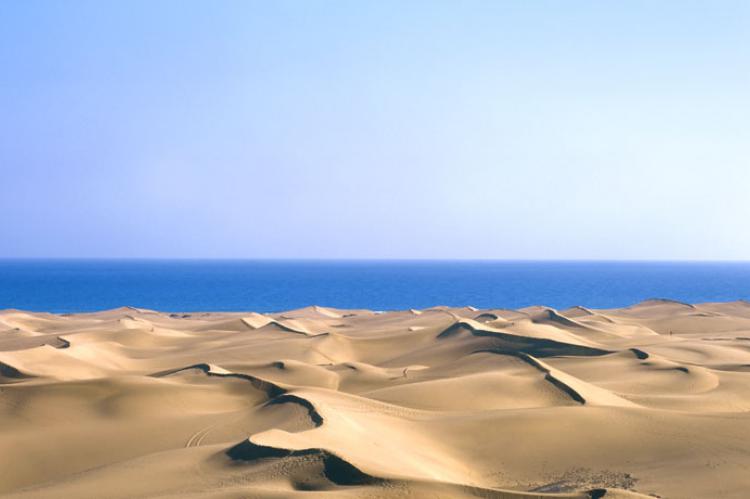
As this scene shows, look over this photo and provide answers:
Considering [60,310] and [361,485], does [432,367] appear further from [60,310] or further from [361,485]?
[60,310]

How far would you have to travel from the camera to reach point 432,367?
22.7m

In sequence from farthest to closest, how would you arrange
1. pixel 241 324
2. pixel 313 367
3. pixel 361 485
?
1. pixel 241 324
2. pixel 313 367
3. pixel 361 485

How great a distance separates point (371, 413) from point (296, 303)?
7602cm

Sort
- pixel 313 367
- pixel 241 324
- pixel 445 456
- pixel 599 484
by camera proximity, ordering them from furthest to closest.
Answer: pixel 241 324 < pixel 313 367 < pixel 445 456 < pixel 599 484

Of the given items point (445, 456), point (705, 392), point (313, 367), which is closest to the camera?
point (445, 456)

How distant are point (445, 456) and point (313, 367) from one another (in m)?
11.2

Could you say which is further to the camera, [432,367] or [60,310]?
[60,310]

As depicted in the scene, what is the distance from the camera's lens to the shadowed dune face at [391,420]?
9477mm

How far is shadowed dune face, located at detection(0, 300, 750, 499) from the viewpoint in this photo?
9.48 meters

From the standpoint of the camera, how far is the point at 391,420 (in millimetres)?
12930

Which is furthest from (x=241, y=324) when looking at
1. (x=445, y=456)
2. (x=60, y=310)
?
(x=60, y=310)

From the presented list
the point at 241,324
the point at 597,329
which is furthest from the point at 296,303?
the point at 597,329

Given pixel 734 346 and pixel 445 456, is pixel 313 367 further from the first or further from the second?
pixel 734 346

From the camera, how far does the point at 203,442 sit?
12.8 meters
